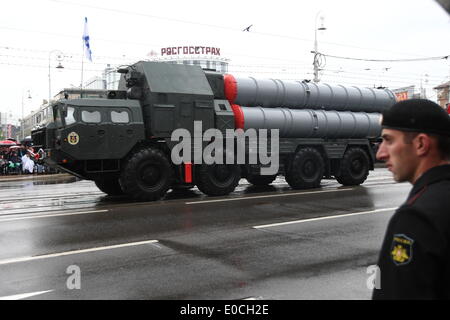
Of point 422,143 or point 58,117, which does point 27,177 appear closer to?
point 58,117

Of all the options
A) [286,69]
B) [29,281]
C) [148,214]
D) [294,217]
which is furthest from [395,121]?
[286,69]

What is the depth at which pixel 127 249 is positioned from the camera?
21.9 feet

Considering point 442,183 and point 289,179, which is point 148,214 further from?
point 442,183

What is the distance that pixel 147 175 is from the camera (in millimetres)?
11836

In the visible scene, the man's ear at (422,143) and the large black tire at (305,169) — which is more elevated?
the man's ear at (422,143)

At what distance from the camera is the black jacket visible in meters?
1.54

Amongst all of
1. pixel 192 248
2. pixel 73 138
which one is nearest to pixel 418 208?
pixel 192 248

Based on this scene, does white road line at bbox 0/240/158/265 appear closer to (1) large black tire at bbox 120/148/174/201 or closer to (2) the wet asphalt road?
(2) the wet asphalt road

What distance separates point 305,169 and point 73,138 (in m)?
7.53

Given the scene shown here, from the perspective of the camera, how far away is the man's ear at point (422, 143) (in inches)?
70.2

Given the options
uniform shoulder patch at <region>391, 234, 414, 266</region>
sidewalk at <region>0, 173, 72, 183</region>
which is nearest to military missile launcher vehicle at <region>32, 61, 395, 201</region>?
uniform shoulder patch at <region>391, 234, 414, 266</region>

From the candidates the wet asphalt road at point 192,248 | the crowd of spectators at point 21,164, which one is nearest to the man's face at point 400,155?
the wet asphalt road at point 192,248

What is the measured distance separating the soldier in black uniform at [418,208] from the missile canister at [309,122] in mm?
11438

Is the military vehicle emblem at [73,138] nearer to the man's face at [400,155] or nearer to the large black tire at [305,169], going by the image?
the large black tire at [305,169]
